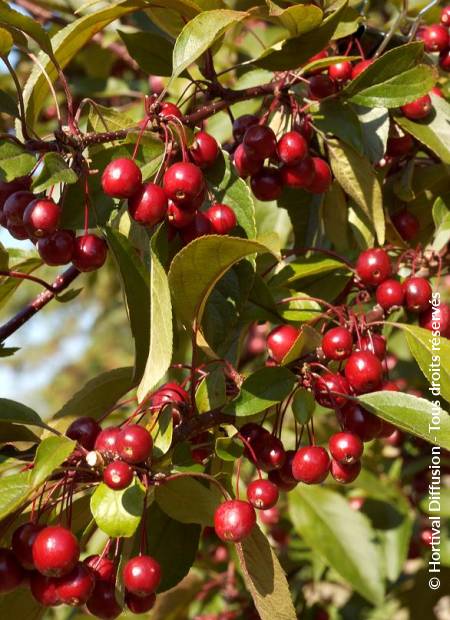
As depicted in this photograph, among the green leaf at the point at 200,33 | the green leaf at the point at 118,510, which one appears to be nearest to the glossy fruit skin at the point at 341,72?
the green leaf at the point at 200,33

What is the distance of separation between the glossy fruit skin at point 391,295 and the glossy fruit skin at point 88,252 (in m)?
0.51

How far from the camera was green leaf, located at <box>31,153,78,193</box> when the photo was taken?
1.21 metres

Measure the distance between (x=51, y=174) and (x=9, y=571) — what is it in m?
0.52

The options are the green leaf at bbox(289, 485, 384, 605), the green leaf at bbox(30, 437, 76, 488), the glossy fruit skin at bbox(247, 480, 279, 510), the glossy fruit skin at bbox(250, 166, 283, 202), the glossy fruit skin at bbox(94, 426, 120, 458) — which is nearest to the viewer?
the green leaf at bbox(30, 437, 76, 488)

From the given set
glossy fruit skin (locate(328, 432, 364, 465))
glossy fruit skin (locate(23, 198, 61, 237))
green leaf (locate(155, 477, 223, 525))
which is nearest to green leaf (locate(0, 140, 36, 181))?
glossy fruit skin (locate(23, 198, 61, 237))

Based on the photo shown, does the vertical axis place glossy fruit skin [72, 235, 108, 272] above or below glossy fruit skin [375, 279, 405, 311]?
above

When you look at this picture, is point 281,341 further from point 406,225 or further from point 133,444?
point 406,225

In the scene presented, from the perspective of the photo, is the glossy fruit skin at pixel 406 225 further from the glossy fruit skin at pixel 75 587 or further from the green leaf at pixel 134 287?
the glossy fruit skin at pixel 75 587

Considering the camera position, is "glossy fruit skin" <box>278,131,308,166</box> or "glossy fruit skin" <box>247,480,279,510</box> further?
"glossy fruit skin" <box>278,131,308,166</box>

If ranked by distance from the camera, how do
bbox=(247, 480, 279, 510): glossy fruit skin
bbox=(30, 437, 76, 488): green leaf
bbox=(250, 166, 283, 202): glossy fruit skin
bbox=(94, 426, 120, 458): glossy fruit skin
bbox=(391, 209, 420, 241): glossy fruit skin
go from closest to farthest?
bbox=(30, 437, 76, 488): green leaf, bbox=(94, 426, 120, 458): glossy fruit skin, bbox=(247, 480, 279, 510): glossy fruit skin, bbox=(250, 166, 283, 202): glossy fruit skin, bbox=(391, 209, 420, 241): glossy fruit skin

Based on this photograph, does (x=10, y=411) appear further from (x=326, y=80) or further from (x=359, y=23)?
(x=359, y=23)

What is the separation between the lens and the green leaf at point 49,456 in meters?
1.09

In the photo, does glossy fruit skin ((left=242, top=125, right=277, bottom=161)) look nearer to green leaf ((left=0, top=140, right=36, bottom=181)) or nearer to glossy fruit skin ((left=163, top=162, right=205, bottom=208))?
glossy fruit skin ((left=163, top=162, right=205, bottom=208))

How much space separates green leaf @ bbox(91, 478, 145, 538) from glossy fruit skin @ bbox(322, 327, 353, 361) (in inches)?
15.2
